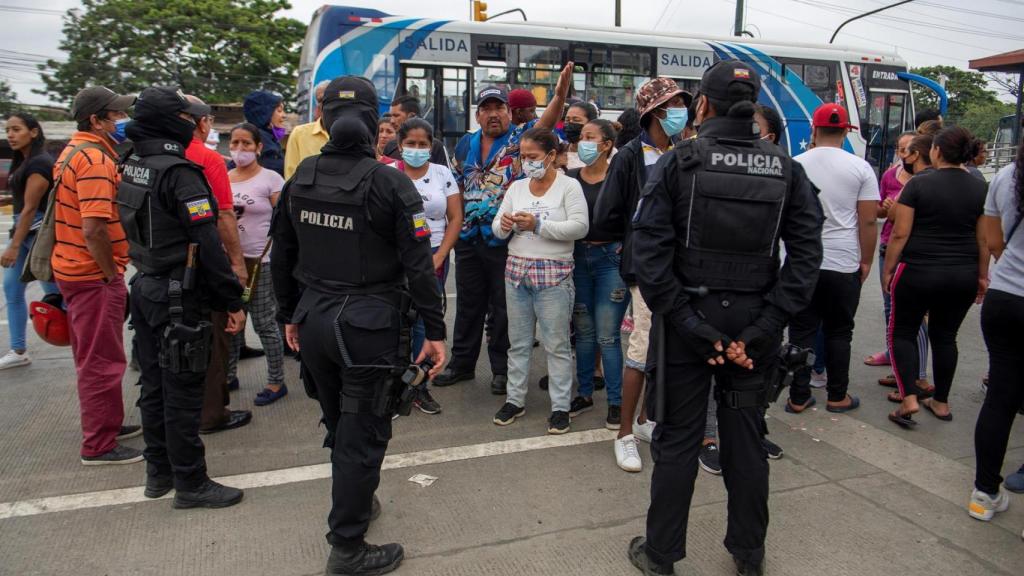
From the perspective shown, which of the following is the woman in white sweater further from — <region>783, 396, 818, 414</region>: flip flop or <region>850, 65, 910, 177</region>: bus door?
<region>850, 65, 910, 177</region>: bus door

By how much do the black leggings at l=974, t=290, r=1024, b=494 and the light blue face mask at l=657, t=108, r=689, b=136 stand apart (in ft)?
5.43

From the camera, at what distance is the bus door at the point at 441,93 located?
12.7 metres

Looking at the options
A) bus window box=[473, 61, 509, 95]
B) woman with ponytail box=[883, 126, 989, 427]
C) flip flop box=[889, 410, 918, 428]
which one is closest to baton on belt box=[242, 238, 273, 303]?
woman with ponytail box=[883, 126, 989, 427]

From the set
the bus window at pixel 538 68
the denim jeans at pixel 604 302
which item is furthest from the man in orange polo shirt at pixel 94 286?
the bus window at pixel 538 68

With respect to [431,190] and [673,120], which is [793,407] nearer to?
[673,120]

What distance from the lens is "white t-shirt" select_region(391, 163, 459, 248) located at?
14.8ft

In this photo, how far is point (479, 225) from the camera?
4703 millimetres

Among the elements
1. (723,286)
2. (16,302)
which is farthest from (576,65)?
(723,286)

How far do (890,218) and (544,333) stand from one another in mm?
2808

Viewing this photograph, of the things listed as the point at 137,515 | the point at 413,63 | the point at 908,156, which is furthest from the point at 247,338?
A: the point at 413,63

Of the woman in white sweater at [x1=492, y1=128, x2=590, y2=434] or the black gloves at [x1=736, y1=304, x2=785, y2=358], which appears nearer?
the black gloves at [x1=736, y1=304, x2=785, y2=358]

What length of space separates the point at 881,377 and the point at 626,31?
1047 centimetres

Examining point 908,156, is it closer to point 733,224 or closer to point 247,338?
point 733,224

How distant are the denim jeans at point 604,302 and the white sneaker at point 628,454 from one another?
41 cm
